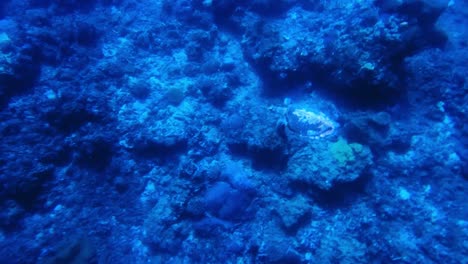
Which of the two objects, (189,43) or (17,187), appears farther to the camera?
(189,43)

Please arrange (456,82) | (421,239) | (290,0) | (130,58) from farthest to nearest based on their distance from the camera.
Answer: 1. (290,0)
2. (130,58)
3. (456,82)
4. (421,239)

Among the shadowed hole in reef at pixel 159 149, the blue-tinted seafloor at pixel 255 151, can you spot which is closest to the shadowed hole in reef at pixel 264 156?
the blue-tinted seafloor at pixel 255 151

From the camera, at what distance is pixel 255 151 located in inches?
253

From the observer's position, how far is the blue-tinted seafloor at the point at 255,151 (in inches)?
220

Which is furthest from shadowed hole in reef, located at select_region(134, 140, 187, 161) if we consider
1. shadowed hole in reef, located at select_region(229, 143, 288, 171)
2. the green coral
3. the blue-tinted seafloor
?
the green coral

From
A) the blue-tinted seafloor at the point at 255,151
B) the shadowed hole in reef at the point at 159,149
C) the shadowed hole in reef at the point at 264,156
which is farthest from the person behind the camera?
the shadowed hole in reef at the point at 159,149

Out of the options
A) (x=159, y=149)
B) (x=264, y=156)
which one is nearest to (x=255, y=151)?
(x=264, y=156)

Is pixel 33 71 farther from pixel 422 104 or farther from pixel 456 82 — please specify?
pixel 456 82

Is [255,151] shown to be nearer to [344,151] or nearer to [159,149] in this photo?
[344,151]

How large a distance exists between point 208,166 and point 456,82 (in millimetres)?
6081

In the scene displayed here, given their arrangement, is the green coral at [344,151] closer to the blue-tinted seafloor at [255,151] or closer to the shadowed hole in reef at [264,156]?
the blue-tinted seafloor at [255,151]

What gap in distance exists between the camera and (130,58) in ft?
29.5

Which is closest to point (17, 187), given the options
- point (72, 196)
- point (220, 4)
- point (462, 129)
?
point (72, 196)

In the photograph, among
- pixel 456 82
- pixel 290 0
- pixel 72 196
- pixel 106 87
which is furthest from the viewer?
pixel 290 0
